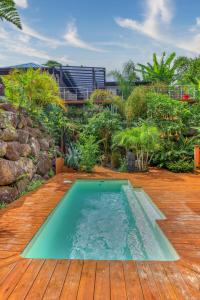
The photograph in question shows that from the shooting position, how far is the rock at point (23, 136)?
7.22 metres

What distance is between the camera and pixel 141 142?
8.78 m

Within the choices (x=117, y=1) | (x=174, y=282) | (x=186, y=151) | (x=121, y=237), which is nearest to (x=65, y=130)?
(x=186, y=151)

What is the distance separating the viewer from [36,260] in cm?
283

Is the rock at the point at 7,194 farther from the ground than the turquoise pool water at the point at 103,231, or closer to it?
farther from the ground

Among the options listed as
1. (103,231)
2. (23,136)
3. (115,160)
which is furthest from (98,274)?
(115,160)

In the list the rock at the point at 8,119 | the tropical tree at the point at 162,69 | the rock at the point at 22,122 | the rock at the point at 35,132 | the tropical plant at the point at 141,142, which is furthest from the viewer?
the tropical tree at the point at 162,69

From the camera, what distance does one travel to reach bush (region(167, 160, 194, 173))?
9.18m

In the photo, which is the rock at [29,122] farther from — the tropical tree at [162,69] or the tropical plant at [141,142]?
the tropical tree at [162,69]

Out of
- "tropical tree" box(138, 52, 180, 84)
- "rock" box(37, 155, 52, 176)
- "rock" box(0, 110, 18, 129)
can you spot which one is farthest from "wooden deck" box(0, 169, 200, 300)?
"tropical tree" box(138, 52, 180, 84)

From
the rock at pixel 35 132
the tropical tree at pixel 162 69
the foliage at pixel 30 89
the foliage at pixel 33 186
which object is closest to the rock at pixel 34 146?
the rock at pixel 35 132

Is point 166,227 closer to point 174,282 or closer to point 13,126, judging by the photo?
point 174,282

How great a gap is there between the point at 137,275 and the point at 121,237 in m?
1.38

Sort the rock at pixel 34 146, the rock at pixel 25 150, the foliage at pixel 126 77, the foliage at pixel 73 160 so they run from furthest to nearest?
the foliage at pixel 126 77
the foliage at pixel 73 160
the rock at pixel 34 146
the rock at pixel 25 150

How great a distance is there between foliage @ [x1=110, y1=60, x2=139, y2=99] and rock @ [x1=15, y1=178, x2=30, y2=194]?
395 inches
